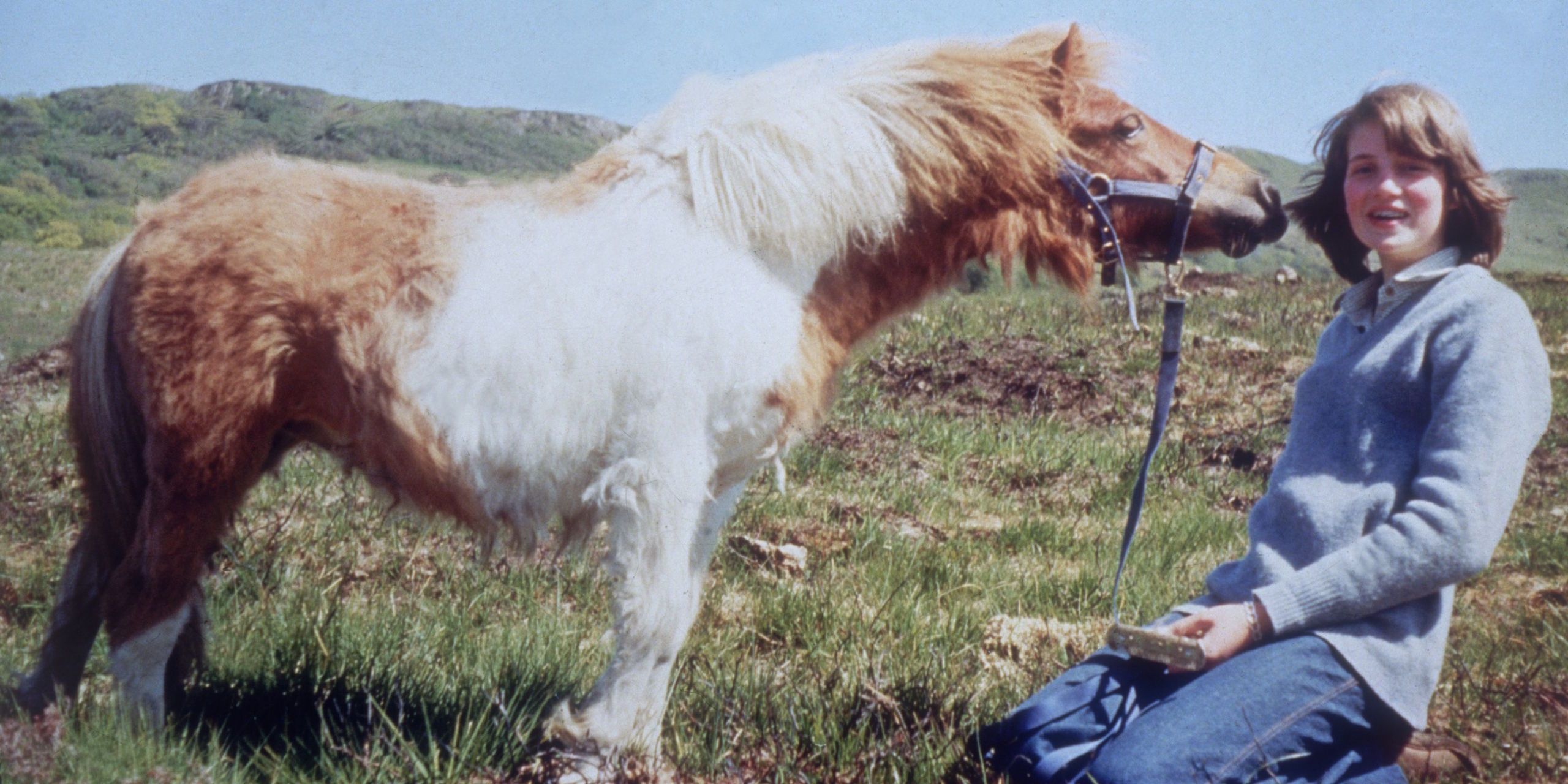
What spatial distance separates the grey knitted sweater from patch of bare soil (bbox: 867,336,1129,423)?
4394 mm

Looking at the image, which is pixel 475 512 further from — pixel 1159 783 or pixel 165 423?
pixel 1159 783

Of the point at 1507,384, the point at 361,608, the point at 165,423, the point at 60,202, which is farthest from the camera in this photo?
the point at 60,202

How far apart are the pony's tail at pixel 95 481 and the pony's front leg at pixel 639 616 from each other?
48.8 inches

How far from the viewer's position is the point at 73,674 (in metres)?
2.59

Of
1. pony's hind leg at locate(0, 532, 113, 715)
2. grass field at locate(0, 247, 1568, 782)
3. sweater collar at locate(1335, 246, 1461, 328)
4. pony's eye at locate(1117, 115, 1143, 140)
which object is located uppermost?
pony's eye at locate(1117, 115, 1143, 140)

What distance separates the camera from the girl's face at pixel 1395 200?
211cm

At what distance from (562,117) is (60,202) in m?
24.4

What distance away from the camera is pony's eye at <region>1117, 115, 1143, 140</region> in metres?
2.65

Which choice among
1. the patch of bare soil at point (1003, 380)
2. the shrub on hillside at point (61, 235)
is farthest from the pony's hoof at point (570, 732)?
the patch of bare soil at point (1003, 380)

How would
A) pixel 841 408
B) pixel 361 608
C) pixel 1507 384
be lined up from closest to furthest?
pixel 1507 384
pixel 361 608
pixel 841 408

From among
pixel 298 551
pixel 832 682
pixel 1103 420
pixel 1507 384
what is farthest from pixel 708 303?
pixel 1103 420

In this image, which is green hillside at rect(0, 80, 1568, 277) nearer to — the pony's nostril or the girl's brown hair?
the pony's nostril

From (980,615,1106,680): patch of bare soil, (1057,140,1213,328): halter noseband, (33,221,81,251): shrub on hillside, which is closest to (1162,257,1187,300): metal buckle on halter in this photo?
(1057,140,1213,328): halter noseband

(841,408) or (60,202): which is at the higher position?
(60,202)
